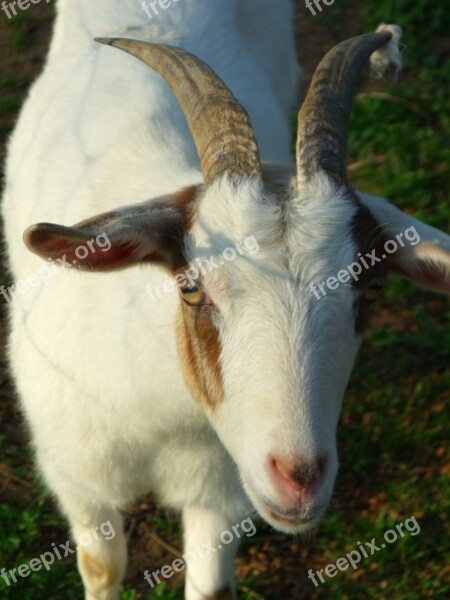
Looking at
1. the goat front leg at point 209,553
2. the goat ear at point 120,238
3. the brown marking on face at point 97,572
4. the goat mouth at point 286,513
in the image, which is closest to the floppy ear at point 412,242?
the goat ear at point 120,238

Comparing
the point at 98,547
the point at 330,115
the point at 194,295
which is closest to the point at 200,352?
the point at 194,295

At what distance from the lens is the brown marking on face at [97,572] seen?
15.4 feet

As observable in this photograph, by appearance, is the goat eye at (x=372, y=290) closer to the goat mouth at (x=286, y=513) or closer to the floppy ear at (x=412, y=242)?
the floppy ear at (x=412, y=242)

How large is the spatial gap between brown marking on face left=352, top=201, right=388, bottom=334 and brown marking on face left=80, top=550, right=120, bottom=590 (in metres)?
1.86

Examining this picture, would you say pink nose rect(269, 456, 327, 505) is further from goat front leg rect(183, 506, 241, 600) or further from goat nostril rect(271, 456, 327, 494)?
goat front leg rect(183, 506, 241, 600)

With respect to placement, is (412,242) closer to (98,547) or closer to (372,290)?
(372,290)

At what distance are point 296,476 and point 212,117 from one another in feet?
3.93

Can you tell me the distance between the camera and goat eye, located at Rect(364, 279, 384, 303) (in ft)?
11.4

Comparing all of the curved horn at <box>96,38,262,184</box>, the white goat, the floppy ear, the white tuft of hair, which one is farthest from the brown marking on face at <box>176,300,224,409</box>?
the white tuft of hair

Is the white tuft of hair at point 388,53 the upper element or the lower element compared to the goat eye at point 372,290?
upper

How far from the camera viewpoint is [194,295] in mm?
3381

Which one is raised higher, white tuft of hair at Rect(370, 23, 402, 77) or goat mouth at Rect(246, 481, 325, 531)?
white tuft of hair at Rect(370, 23, 402, 77)

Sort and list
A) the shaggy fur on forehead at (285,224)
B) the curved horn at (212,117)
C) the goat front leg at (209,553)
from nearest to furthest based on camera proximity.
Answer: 1. the shaggy fur on forehead at (285,224)
2. the curved horn at (212,117)
3. the goat front leg at (209,553)

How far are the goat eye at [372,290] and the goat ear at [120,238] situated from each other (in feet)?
2.02
